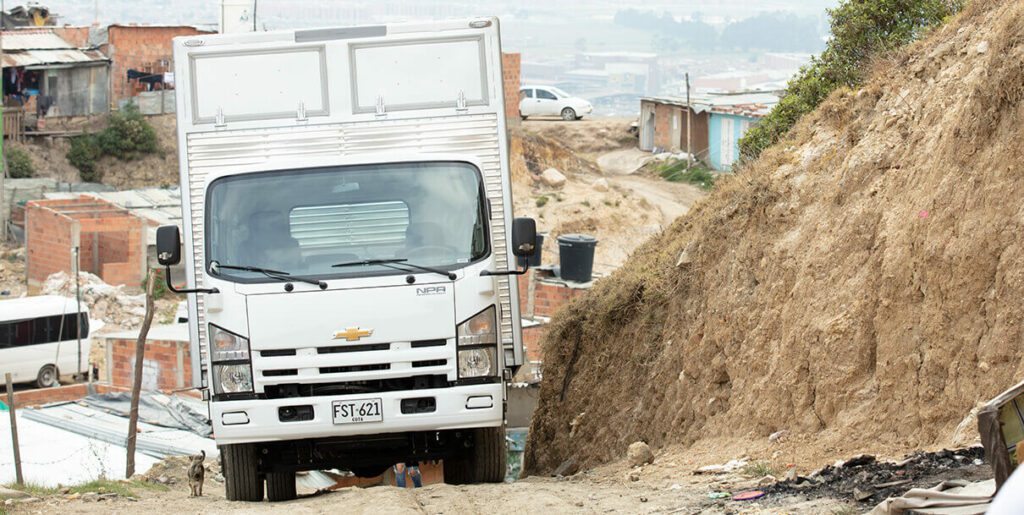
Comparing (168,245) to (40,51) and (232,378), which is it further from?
(40,51)

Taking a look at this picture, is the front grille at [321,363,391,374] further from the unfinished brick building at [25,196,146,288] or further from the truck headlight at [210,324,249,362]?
the unfinished brick building at [25,196,146,288]

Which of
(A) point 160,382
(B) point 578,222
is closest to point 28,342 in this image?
(A) point 160,382

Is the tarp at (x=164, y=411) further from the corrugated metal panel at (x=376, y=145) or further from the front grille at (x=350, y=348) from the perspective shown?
the front grille at (x=350, y=348)

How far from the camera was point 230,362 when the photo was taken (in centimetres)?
854

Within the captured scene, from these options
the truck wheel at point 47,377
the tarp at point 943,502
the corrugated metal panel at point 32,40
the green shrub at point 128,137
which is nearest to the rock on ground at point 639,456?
the tarp at point 943,502

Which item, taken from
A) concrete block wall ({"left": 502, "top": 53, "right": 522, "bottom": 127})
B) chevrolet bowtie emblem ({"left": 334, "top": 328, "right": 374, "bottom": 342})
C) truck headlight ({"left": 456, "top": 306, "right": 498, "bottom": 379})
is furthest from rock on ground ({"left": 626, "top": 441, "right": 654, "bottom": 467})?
concrete block wall ({"left": 502, "top": 53, "right": 522, "bottom": 127})

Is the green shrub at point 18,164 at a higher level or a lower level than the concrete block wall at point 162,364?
higher

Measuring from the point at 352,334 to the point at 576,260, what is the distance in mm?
19504

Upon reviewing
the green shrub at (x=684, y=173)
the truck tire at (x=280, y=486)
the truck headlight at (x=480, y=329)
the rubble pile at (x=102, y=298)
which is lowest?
the rubble pile at (x=102, y=298)

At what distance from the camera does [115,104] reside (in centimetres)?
6431

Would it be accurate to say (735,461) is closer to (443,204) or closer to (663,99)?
(443,204)

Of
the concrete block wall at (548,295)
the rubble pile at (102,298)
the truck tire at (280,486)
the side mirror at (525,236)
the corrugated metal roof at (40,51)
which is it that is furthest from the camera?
the corrugated metal roof at (40,51)

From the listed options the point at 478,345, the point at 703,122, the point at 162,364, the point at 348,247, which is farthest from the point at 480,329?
the point at 703,122

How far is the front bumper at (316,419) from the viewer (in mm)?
8547
